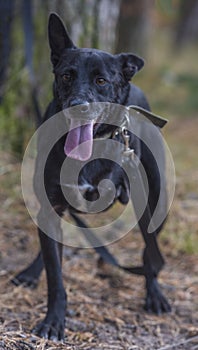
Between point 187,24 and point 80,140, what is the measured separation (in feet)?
42.1

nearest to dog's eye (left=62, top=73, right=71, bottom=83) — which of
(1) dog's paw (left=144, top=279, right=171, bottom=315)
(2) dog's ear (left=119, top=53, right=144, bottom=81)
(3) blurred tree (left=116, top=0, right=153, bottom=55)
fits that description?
(2) dog's ear (left=119, top=53, right=144, bottom=81)

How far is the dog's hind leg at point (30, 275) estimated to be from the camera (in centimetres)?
393

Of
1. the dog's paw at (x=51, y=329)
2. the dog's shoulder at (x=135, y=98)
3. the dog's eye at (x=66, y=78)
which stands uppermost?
the dog's eye at (x=66, y=78)

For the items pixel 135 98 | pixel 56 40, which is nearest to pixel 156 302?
pixel 135 98

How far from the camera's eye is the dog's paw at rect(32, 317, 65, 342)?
3.08 m

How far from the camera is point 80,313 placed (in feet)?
11.7

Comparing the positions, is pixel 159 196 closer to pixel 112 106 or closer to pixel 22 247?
pixel 112 106

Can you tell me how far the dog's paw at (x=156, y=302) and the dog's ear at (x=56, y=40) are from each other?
1.56 metres

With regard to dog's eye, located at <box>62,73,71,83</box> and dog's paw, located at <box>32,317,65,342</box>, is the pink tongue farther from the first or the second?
dog's paw, located at <box>32,317,65,342</box>

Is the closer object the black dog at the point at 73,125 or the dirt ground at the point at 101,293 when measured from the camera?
the black dog at the point at 73,125

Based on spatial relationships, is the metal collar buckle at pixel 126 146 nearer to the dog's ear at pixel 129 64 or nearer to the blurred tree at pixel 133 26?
the dog's ear at pixel 129 64

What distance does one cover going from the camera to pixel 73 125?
3113 millimetres

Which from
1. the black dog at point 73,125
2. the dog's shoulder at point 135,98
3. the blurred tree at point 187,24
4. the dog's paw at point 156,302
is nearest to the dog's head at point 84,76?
the black dog at point 73,125

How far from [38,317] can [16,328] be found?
0.27 metres
